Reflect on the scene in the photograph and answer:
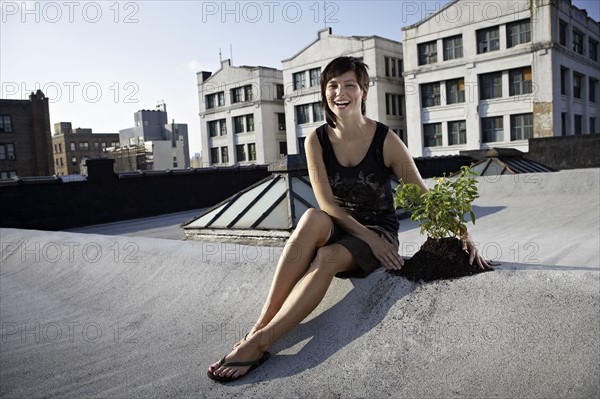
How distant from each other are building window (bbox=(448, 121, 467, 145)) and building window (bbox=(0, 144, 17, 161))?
45108mm

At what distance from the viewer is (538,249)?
27.7 ft

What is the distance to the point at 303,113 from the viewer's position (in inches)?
2133

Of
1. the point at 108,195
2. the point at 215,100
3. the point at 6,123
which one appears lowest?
the point at 108,195

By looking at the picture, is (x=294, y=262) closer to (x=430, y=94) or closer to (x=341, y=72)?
(x=341, y=72)

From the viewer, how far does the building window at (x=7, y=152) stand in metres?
53.8

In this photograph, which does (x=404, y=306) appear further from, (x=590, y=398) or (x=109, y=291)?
(x=109, y=291)

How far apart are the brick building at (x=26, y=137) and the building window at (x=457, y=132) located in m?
43.0

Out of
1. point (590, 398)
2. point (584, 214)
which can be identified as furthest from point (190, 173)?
point (590, 398)

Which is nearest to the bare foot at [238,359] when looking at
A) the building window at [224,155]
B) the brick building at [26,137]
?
the brick building at [26,137]

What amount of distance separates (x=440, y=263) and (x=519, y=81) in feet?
135

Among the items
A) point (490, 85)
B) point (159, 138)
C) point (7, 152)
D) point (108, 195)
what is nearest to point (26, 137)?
point (7, 152)

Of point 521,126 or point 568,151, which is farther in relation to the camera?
point 521,126

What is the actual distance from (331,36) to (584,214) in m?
42.2

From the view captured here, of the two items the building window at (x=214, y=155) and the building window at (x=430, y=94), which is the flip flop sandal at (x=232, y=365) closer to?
the building window at (x=430, y=94)
